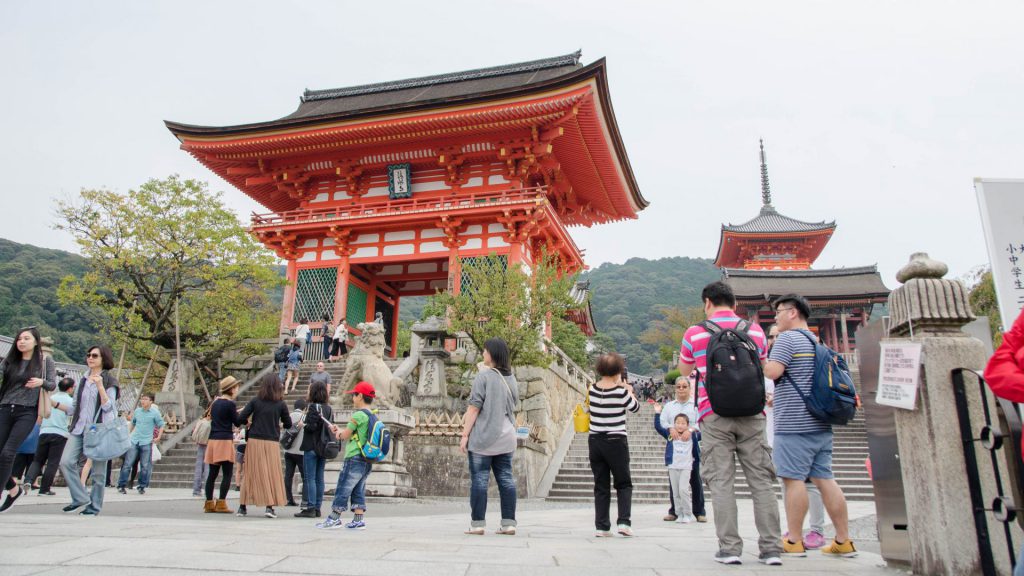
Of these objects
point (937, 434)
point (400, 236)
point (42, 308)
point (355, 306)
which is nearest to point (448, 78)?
point (400, 236)

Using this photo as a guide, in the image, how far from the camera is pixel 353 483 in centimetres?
559

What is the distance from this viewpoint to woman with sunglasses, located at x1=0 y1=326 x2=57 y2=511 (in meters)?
5.03

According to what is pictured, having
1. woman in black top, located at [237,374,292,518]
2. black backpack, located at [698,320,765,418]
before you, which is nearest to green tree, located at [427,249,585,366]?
woman in black top, located at [237,374,292,518]

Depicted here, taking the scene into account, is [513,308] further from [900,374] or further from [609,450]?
[900,374]

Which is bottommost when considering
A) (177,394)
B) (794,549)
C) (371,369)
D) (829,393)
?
(794,549)

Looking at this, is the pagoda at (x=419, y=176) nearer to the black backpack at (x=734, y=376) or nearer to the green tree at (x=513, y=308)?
the green tree at (x=513, y=308)

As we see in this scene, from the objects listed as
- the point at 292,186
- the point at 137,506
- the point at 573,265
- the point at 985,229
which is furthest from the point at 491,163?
the point at 985,229

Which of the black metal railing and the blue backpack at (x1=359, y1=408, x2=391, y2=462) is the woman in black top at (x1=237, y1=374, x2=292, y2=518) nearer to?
the blue backpack at (x1=359, y1=408, x2=391, y2=462)

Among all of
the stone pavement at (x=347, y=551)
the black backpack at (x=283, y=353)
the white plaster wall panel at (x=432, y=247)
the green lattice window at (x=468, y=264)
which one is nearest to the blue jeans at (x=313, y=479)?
the stone pavement at (x=347, y=551)

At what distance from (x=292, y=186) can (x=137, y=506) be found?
50.8 feet

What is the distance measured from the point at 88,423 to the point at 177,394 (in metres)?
9.33

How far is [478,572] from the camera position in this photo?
293 centimetres

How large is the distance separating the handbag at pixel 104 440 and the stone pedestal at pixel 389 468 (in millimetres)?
3402

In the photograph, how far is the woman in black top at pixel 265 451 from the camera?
6105mm
